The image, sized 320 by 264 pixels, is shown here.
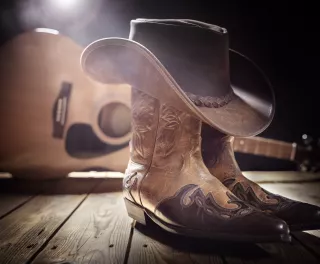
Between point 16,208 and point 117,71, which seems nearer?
point 117,71

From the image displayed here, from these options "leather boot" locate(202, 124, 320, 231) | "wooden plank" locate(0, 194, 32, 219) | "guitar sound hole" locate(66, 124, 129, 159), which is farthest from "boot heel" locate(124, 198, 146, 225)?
"guitar sound hole" locate(66, 124, 129, 159)

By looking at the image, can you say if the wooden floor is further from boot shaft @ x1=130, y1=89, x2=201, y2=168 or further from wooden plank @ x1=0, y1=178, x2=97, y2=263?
boot shaft @ x1=130, y1=89, x2=201, y2=168

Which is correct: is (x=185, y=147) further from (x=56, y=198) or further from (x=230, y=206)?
(x=56, y=198)

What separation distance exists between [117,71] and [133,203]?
1.06 feet

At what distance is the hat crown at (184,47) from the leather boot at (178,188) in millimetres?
85

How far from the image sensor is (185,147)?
2.42 ft

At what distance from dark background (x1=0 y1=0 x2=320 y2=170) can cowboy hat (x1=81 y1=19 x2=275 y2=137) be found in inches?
42.7

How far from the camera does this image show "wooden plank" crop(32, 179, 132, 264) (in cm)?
56

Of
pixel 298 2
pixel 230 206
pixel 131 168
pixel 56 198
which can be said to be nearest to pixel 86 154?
pixel 56 198

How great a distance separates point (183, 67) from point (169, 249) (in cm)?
41

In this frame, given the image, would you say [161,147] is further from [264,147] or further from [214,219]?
[264,147]

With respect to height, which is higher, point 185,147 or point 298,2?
point 298,2

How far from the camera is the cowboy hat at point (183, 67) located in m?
0.67

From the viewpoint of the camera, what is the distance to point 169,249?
617 mm
